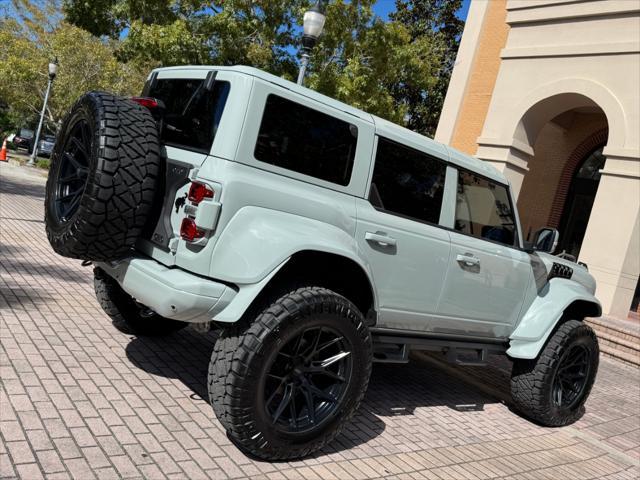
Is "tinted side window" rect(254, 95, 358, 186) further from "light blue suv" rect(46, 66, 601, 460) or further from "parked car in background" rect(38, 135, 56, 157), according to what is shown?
"parked car in background" rect(38, 135, 56, 157)

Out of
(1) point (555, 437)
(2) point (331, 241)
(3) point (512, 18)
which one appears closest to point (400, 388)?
(1) point (555, 437)

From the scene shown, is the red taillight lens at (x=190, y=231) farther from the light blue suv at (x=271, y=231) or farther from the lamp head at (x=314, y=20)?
the lamp head at (x=314, y=20)

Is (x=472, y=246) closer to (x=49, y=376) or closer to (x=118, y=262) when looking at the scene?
(x=118, y=262)

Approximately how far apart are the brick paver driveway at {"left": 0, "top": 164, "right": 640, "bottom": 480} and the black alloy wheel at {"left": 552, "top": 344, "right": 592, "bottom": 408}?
0.95ft

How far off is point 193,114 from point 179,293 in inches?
45.2

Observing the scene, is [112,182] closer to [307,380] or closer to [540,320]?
[307,380]

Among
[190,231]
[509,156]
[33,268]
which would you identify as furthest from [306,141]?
[509,156]

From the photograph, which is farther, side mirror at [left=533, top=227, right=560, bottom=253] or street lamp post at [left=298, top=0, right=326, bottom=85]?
street lamp post at [left=298, top=0, right=326, bottom=85]

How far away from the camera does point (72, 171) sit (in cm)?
367

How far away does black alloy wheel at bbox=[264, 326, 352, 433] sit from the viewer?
10.7 feet

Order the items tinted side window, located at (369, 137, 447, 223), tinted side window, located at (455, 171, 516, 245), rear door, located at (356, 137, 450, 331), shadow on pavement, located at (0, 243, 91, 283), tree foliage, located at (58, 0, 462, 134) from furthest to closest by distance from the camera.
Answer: tree foliage, located at (58, 0, 462, 134) → shadow on pavement, located at (0, 243, 91, 283) → tinted side window, located at (455, 171, 516, 245) → tinted side window, located at (369, 137, 447, 223) → rear door, located at (356, 137, 450, 331)

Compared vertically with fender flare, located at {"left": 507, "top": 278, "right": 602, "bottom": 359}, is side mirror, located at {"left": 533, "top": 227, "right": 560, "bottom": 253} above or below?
above

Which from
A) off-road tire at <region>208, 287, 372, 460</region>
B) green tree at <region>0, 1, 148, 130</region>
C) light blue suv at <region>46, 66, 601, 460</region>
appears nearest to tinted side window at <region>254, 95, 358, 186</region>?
light blue suv at <region>46, 66, 601, 460</region>

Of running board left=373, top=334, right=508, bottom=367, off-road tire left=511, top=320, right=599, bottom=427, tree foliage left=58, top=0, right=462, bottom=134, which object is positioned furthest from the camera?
tree foliage left=58, top=0, right=462, bottom=134
